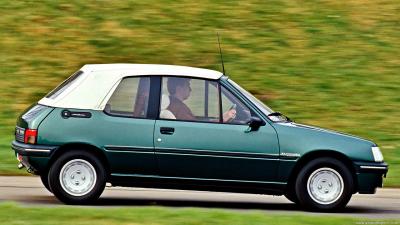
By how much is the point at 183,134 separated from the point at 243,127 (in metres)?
0.67

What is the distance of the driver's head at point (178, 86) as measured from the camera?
36.6 feet

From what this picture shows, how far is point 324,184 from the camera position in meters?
11.2

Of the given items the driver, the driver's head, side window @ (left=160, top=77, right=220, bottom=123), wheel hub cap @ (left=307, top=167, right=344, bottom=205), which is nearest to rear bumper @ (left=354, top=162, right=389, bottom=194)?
wheel hub cap @ (left=307, top=167, right=344, bottom=205)

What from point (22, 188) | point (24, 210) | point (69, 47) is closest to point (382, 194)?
point (22, 188)

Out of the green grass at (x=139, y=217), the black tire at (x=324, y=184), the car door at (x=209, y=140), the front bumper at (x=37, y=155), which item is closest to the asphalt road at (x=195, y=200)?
the black tire at (x=324, y=184)

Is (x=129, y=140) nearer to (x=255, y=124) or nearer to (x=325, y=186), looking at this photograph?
(x=255, y=124)

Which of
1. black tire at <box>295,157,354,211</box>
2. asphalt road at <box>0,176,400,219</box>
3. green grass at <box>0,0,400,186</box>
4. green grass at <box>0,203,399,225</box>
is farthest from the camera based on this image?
green grass at <box>0,0,400,186</box>

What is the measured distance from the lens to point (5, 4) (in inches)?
917

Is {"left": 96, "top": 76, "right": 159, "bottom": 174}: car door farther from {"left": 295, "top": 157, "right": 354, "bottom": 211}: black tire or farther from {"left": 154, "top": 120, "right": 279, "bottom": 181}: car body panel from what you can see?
{"left": 295, "top": 157, "right": 354, "bottom": 211}: black tire

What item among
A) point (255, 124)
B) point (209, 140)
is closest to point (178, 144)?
A: point (209, 140)

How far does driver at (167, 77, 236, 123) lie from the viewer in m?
11.1

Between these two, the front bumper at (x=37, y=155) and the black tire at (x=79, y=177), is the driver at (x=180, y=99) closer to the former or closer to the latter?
the black tire at (x=79, y=177)

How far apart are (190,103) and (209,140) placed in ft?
1.62

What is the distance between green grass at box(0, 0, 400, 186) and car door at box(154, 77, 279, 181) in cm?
650
